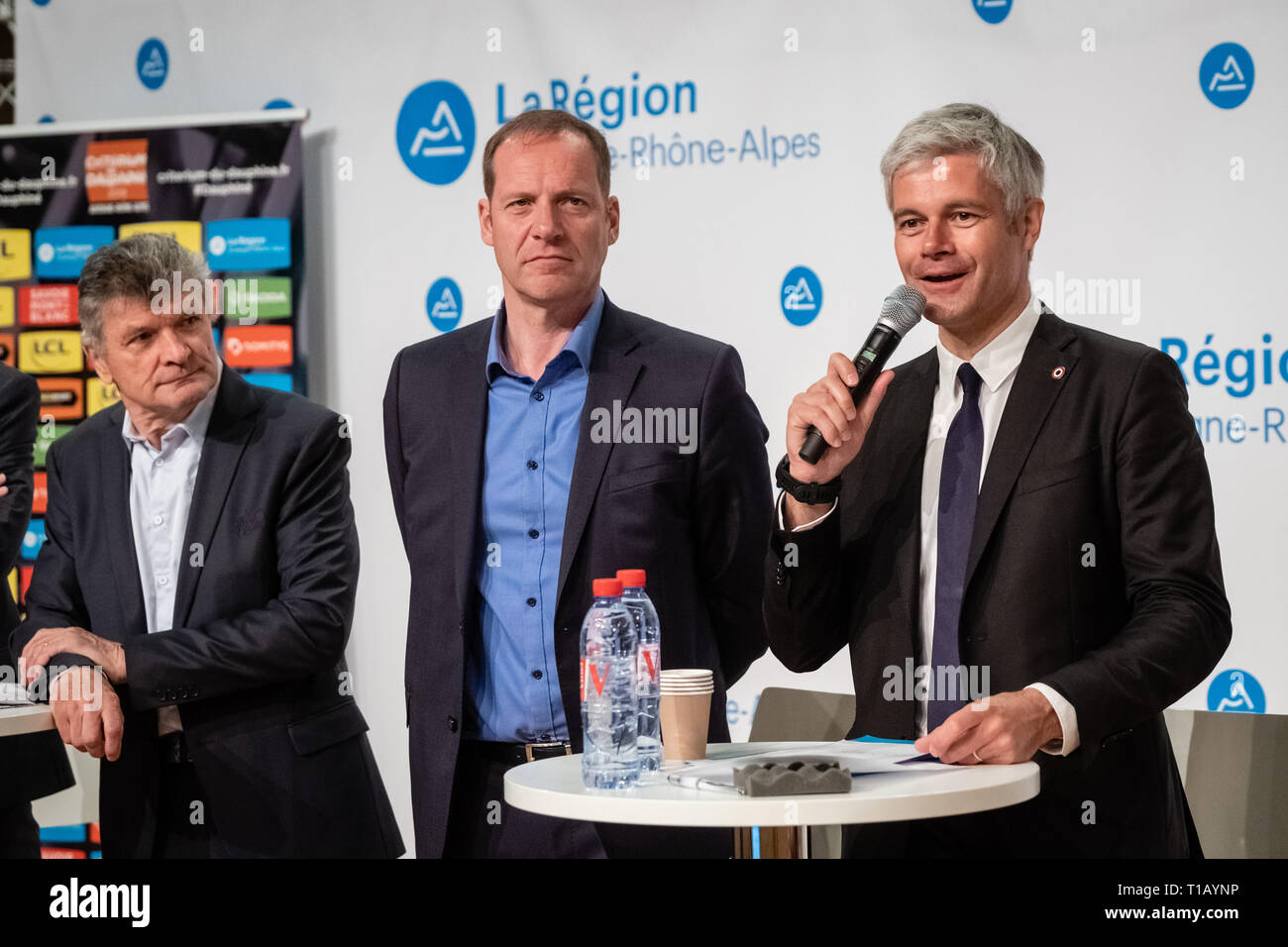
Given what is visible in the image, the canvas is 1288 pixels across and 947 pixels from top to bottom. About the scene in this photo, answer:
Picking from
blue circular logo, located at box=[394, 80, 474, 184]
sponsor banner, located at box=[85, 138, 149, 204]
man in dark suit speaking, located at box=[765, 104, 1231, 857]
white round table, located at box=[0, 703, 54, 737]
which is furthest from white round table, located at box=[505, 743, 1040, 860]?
sponsor banner, located at box=[85, 138, 149, 204]

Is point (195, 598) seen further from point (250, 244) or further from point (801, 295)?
point (801, 295)

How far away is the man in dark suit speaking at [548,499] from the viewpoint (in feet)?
8.87

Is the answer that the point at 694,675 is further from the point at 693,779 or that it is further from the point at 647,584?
the point at 647,584

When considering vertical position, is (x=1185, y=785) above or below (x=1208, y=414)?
below

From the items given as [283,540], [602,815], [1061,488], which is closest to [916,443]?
[1061,488]

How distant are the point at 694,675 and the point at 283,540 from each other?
4.42 feet

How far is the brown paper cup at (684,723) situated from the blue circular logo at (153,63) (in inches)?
153

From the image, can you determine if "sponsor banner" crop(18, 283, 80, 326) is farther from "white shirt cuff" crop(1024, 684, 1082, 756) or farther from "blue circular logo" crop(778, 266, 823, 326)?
"white shirt cuff" crop(1024, 684, 1082, 756)

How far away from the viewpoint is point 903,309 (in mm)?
Answer: 2490

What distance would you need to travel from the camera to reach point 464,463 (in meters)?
2.81

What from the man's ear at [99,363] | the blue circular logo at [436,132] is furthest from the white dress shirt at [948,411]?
the blue circular logo at [436,132]

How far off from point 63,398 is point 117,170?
34.1 inches

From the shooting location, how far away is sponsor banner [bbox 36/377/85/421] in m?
5.11

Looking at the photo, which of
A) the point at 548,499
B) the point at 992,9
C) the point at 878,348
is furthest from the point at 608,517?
the point at 992,9
